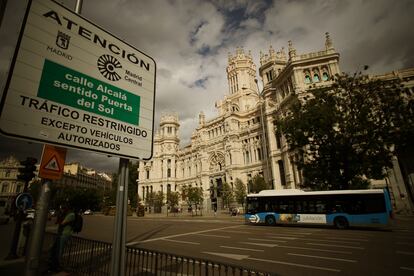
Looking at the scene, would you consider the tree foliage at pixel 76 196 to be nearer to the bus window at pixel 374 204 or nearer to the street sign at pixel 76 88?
the bus window at pixel 374 204

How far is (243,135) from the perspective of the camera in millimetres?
58188

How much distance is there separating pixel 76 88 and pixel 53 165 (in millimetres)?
972

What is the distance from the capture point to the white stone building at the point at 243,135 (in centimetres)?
3872

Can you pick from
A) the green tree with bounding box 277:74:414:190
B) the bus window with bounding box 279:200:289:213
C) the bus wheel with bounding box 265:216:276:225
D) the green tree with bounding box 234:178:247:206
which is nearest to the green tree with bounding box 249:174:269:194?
the green tree with bounding box 234:178:247:206

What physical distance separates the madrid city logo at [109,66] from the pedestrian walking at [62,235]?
729 centimetres

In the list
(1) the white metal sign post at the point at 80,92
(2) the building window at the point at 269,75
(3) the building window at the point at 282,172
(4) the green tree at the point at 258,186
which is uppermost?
(2) the building window at the point at 269,75

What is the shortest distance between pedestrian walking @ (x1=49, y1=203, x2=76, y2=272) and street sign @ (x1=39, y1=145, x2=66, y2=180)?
645 cm

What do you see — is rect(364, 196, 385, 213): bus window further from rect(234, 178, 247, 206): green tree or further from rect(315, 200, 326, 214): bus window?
rect(234, 178, 247, 206): green tree

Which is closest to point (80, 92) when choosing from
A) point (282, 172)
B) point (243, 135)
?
point (282, 172)

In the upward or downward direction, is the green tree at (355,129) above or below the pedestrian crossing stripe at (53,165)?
above

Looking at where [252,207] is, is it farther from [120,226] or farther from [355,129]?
[120,226]

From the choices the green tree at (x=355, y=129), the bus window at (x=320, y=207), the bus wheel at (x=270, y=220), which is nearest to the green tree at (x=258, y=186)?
the green tree at (x=355, y=129)

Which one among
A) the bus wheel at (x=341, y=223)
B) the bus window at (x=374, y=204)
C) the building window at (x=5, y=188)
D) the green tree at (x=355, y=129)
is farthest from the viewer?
the building window at (x=5, y=188)

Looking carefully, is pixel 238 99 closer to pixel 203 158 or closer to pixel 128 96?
pixel 203 158
